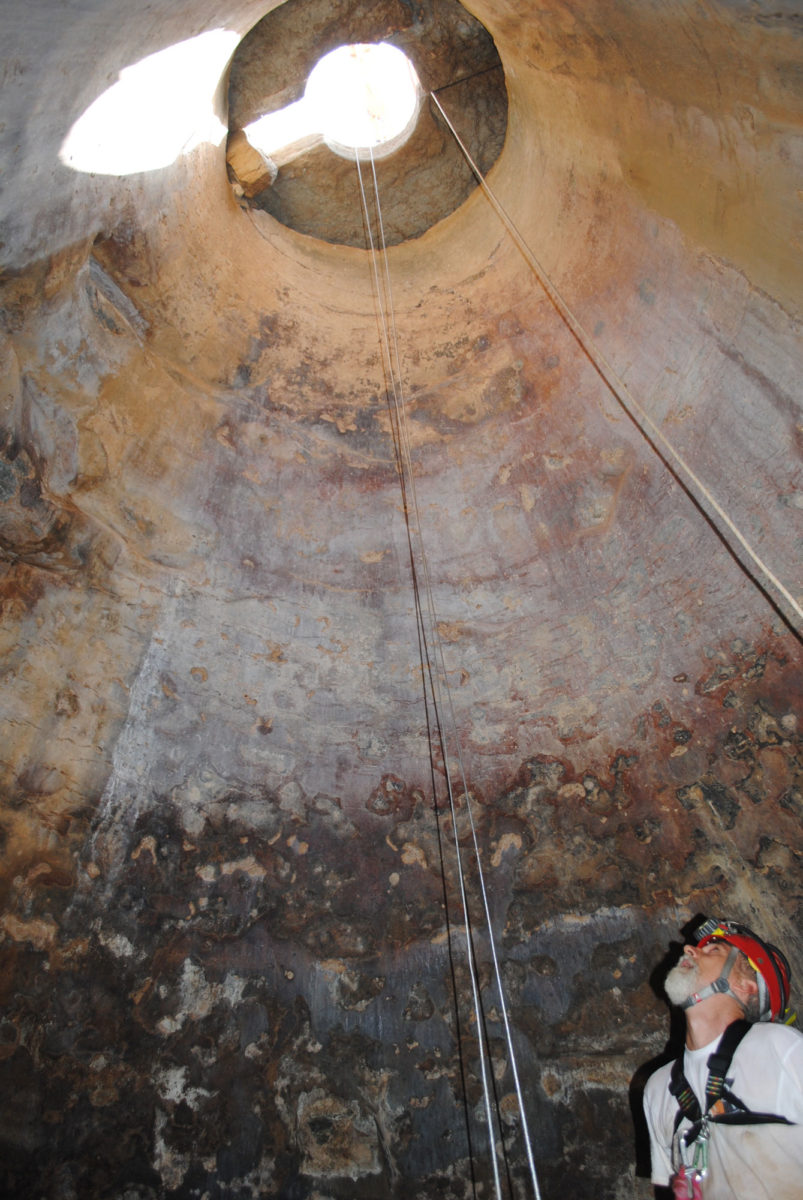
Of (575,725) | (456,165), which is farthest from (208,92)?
(575,725)

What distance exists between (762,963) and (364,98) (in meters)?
6.16

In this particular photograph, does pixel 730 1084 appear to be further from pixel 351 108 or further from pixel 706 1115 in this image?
→ pixel 351 108

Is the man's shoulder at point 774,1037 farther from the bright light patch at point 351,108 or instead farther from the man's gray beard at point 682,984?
the bright light patch at point 351,108

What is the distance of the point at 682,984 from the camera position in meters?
2.60

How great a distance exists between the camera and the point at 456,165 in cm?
512

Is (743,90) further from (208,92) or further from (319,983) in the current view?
(319,983)

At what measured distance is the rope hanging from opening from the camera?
3539 mm

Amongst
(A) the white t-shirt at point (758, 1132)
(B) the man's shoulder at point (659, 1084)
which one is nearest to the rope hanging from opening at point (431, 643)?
(B) the man's shoulder at point (659, 1084)

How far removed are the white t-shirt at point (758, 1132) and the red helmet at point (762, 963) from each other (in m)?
0.24

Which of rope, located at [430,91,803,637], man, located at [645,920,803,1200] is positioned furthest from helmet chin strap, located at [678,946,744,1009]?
rope, located at [430,91,803,637]

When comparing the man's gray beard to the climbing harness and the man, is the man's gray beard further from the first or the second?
the climbing harness

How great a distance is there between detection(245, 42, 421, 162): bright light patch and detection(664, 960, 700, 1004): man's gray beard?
17.7 ft

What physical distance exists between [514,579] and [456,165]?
3.11m

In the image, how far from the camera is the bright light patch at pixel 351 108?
4902 millimetres
